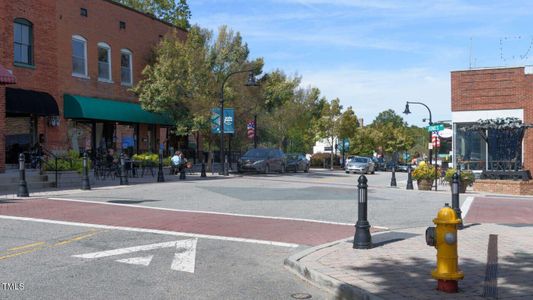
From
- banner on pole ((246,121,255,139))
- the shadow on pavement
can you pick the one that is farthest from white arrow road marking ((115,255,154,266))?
banner on pole ((246,121,255,139))

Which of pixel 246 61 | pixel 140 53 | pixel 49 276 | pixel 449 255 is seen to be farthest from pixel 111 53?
pixel 449 255

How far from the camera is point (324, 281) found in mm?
6574

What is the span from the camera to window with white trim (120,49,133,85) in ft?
107

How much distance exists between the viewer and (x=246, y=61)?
3762 cm

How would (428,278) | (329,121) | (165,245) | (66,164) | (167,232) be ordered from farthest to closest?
1. (329,121)
2. (66,164)
3. (167,232)
4. (165,245)
5. (428,278)

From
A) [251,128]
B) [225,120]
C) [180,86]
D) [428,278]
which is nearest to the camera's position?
[428,278]

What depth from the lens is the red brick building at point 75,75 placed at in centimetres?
2350

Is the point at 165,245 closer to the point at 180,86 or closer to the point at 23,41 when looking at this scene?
the point at 23,41

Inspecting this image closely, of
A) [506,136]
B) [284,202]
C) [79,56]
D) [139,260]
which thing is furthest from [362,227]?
[79,56]

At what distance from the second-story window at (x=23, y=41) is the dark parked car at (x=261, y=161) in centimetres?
1343

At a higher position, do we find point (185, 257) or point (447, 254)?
point (447, 254)

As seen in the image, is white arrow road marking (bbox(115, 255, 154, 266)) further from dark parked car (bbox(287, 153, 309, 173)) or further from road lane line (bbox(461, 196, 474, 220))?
dark parked car (bbox(287, 153, 309, 173))

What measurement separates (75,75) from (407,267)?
25136 millimetres

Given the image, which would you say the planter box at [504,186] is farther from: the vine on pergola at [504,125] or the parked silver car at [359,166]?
the parked silver car at [359,166]
